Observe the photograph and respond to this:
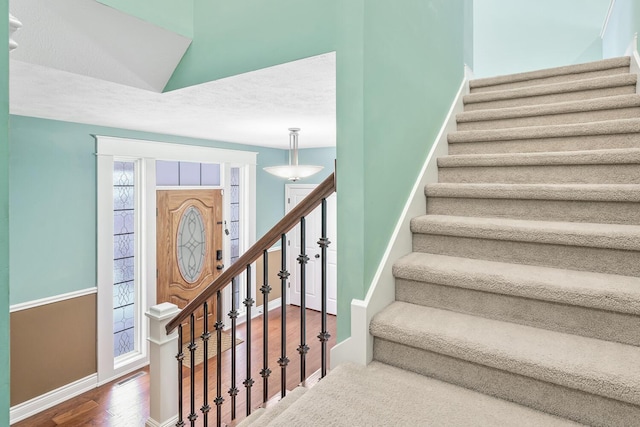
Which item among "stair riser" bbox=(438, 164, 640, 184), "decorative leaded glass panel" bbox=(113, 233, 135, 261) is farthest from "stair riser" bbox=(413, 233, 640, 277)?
"decorative leaded glass panel" bbox=(113, 233, 135, 261)

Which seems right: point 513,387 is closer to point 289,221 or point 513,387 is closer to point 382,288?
point 382,288

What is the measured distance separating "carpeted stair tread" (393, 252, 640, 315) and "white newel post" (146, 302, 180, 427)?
160cm

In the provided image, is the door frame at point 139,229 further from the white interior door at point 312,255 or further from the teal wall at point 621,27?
the teal wall at point 621,27

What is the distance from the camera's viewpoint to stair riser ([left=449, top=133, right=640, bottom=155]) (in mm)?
1828

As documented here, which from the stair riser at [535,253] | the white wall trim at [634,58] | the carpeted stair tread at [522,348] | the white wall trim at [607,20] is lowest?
the carpeted stair tread at [522,348]

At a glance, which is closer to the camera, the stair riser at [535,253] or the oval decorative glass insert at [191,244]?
the stair riser at [535,253]

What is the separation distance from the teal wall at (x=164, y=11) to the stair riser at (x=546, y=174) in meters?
1.60

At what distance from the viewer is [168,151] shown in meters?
4.12

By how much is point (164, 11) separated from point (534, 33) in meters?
3.94

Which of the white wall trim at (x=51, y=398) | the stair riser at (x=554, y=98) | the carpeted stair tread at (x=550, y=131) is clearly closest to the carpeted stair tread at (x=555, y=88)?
the stair riser at (x=554, y=98)

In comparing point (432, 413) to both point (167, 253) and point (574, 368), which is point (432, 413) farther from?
point (167, 253)

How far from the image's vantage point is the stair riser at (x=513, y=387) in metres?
1.04

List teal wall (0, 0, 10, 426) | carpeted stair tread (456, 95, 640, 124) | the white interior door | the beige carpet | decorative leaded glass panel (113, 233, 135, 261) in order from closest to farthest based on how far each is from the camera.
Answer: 1. teal wall (0, 0, 10, 426)
2. carpeted stair tread (456, 95, 640, 124)
3. decorative leaded glass panel (113, 233, 135, 261)
4. the beige carpet
5. the white interior door

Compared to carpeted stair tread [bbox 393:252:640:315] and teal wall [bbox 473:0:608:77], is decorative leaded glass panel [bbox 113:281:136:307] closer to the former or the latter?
carpeted stair tread [bbox 393:252:640:315]
